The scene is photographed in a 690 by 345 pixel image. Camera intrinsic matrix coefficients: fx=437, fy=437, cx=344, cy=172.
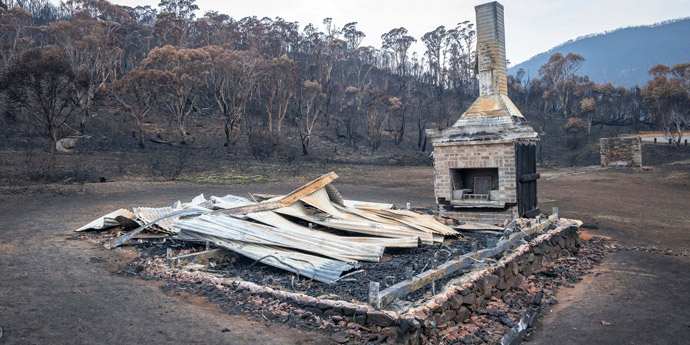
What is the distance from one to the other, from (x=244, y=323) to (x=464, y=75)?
217 feet

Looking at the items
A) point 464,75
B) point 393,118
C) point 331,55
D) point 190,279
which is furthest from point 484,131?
point 464,75

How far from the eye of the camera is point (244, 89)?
3431 centimetres

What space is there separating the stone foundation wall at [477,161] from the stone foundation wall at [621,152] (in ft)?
74.9

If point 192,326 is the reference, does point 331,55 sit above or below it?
above

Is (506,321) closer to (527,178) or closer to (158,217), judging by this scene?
(527,178)

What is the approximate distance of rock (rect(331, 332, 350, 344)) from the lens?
4625mm

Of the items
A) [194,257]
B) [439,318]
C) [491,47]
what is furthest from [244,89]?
[439,318]

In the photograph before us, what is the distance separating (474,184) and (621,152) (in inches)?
896

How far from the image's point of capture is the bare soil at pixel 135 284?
4820mm

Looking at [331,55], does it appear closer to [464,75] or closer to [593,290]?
[464,75]

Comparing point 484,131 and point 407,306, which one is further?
point 484,131

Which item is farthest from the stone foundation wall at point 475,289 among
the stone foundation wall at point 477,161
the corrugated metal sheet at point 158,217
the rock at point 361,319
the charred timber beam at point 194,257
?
the corrugated metal sheet at point 158,217

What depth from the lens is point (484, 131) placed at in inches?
420

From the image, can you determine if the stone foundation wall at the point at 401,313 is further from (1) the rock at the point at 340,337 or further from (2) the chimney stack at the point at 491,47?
(2) the chimney stack at the point at 491,47
